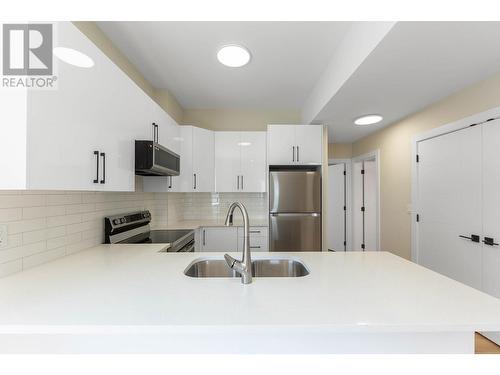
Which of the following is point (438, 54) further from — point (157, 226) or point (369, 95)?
point (157, 226)

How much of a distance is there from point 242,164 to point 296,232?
1.24 m

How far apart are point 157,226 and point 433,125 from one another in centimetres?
347

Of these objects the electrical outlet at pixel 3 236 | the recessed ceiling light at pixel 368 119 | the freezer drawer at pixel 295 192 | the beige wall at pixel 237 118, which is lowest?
the electrical outlet at pixel 3 236

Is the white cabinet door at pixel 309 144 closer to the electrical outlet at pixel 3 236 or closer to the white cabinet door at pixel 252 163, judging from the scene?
the white cabinet door at pixel 252 163

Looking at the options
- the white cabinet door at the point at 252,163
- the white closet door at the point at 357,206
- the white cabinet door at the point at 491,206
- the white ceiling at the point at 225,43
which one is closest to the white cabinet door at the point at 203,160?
the white cabinet door at the point at 252,163

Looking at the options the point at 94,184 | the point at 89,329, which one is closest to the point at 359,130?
the point at 94,184

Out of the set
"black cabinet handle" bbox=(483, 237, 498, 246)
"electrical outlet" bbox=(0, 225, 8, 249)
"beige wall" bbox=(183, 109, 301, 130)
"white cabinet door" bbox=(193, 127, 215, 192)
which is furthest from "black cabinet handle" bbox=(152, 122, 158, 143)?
"black cabinet handle" bbox=(483, 237, 498, 246)

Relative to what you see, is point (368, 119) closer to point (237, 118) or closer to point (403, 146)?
point (403, 146)

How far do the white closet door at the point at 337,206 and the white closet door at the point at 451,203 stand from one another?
6.19 feet

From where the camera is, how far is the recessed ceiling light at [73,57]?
1.01 m

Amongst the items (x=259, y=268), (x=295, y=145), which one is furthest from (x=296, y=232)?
(x=259, y=268)

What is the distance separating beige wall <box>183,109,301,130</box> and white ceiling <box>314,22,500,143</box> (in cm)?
100

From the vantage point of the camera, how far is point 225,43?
2.08 m
